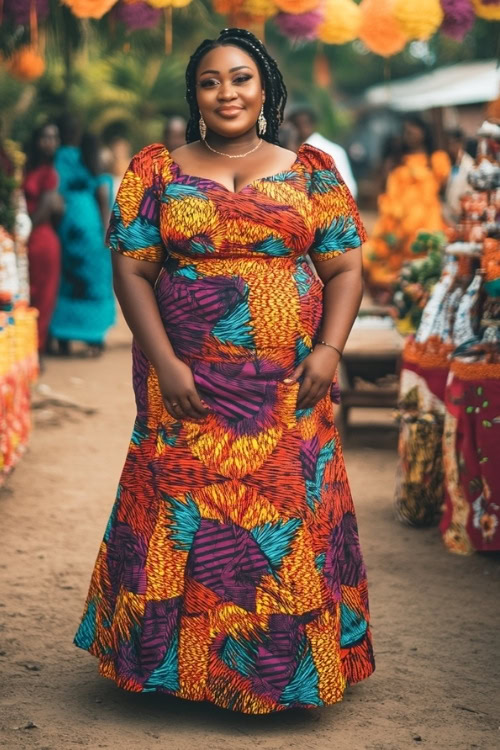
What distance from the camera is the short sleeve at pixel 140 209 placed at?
3.64 metres

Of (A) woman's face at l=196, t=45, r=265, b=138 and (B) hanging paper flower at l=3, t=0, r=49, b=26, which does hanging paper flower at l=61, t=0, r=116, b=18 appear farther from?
(A) woman's face at l=196, t=45, r=265, b=138

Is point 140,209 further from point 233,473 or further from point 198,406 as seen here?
point 233,473

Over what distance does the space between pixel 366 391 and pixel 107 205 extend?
4767 millimetres

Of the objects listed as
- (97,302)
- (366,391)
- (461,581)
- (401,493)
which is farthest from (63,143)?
(461,581)

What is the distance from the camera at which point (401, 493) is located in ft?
20.0

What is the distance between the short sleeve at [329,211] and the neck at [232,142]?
186 mm

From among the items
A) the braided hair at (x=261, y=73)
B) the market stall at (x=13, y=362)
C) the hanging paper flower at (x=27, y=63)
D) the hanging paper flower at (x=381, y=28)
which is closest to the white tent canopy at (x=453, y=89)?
the hanging paper flower at (x=27, y=63)

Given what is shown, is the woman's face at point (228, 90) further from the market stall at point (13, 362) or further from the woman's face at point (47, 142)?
the woman's face at point (47, 142)

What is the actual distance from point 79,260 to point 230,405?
27.3ft

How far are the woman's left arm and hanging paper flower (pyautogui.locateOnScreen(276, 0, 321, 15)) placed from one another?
17.1 feet

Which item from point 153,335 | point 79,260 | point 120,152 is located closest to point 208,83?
point 153,335

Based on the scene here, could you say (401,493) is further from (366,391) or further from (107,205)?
(107,205)

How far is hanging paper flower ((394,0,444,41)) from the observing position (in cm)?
866

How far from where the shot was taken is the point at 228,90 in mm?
3586
